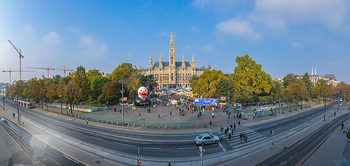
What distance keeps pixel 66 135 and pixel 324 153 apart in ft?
105

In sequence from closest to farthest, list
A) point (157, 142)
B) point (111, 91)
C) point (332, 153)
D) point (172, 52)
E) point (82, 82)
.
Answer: point (332, 153) → point (157, 142) → point (82, 82) → point (111, 91) → point (172, 52)

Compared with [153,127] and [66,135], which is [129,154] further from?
[66,135]

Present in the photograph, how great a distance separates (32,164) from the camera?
13586 millimetres

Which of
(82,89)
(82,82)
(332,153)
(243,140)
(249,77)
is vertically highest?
(249,77)

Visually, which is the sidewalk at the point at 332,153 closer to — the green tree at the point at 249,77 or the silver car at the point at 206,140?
the silver car at the point at 206,140

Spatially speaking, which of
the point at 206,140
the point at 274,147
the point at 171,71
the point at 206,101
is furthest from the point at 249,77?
the point at 171,71

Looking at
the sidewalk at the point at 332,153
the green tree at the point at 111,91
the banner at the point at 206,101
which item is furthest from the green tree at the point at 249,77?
the green tree at the point at 111,91

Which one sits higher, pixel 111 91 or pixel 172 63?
pixel 172 63

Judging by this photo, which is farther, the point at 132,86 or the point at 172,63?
the point at 172,63

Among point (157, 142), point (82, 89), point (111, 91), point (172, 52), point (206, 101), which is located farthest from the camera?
point (172, 52)

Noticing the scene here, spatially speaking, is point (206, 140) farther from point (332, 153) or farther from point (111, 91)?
point (111, 91)

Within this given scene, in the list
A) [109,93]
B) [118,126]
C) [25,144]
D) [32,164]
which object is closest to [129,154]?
[32,164]

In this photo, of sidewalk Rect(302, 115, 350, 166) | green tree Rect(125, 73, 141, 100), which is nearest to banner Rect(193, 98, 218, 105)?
green tree Rect(125, 73, 141, 100)

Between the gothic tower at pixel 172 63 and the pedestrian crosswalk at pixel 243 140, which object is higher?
the gothic tower at pixel 172 63
